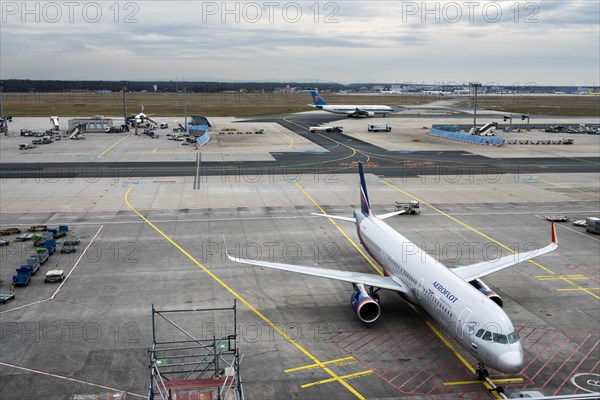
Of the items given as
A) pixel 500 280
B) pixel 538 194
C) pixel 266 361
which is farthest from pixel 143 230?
pixel 538 194

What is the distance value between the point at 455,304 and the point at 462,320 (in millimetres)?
1178

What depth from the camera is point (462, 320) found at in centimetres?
2789

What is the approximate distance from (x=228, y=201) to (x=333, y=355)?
1541 inches

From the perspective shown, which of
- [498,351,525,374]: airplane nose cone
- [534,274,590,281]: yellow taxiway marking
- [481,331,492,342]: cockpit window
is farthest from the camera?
[534,274,590,281]: yellow taxiway marking

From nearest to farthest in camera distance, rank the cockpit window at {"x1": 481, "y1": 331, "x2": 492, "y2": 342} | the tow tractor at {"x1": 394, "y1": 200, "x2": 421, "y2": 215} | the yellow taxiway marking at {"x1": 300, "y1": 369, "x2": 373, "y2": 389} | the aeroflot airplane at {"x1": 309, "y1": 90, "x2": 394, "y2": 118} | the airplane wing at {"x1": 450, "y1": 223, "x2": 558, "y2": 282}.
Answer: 1. the cockpit window at {"x1": 481, "y1": 331, "x2": 492, "y2": 342}
2. the yellow taxiway marking at {"x1": 300, "y1": 369, "x2": 373, "y2": 389}
3. the airplane wing at {"x1": 450, "y1": 223, "x2": 558, "y2": 282}
4. the tow tractor at {"x1": 394, "y1": 200, "x2": 421, "y2": 215}
5. the aeroflot airplane at {"x1": 309, "y1": 90, "x2": 394, "y2": 118}

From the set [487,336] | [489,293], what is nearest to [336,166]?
[489,293]

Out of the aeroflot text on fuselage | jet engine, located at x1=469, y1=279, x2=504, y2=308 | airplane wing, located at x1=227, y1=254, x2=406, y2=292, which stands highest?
the aeroflot text on fuselage

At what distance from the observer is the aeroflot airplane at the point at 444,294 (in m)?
26.1

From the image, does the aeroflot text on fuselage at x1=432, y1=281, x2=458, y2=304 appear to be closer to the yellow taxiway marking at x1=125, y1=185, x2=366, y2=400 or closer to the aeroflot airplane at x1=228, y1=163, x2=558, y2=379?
the aeroflot airplane at x1=228, y1=163, x2=558, y2=379

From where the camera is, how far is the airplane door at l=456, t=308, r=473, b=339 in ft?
90.8

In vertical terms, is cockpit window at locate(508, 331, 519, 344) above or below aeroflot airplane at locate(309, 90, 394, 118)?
below

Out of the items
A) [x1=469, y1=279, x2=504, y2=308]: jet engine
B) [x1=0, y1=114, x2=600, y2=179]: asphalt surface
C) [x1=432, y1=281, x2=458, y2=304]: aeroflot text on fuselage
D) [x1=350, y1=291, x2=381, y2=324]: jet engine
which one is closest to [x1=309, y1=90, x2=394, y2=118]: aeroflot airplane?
[x1=0, y1=114, x2=600, y2=179]: asphalt surface

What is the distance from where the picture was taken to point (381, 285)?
34.7m

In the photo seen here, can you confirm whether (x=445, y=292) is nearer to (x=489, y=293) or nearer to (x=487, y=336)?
(x=487, y=336)
